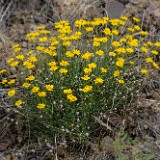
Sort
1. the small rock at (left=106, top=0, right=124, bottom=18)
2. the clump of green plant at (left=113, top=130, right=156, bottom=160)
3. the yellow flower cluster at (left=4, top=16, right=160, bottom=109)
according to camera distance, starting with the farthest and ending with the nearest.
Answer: the small rock at (left=106, top=0, right=124, bottom=18)
the yellow flower cluster at (left=4, top=16, right=160, bottom=109)
the clump of green plant at (left=113, top=130, right=156, bottom=160)

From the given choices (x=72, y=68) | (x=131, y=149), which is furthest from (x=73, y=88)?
(x=131, y=149)

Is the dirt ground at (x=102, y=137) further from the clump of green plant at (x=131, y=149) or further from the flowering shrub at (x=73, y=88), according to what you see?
the flowering shrub at (x=73, y=88)

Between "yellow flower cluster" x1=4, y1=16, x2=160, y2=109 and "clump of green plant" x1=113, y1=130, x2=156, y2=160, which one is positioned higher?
"yellow flower cluster" x1=4, y1=16, x2=160, y2=109

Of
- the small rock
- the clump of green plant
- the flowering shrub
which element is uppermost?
the small rock

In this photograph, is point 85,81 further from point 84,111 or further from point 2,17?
point 2,17

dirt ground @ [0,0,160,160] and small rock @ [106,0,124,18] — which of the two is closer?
dirt ground @ [0,0,160,160]

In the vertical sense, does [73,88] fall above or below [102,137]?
above

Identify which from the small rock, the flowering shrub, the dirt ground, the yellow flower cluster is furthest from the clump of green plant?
the small rock

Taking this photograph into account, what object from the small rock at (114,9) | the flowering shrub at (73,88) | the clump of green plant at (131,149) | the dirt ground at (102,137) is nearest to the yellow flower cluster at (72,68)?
the flowering shrub at (73,88)

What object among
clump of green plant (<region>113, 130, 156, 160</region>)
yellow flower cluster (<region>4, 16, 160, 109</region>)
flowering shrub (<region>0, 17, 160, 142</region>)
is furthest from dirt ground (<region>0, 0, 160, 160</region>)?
yellow flower cluster (<region>4, 16, 160, 109</region>)

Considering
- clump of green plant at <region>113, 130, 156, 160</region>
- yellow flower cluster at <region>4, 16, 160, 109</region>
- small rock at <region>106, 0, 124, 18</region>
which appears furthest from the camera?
small rock at <region>106, 0, 124, 18</region>

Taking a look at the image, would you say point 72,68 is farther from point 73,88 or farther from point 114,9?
point 114,9

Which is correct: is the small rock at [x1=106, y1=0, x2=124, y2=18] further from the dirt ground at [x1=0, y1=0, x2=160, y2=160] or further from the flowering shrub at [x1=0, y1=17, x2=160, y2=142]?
the flowering shrub at [x1=0, y1=17, x2=160, y2=142]
